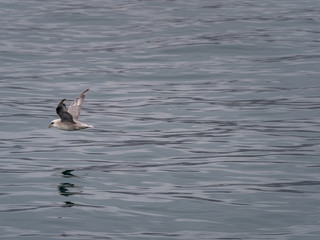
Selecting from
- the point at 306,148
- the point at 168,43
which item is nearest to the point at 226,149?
the point at 306,148

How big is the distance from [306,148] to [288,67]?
1121 centimetres

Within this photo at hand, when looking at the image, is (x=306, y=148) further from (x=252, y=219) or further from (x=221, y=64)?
(x=221, y=64)

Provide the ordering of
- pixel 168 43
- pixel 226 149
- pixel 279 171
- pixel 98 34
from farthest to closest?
pixel 98 34 < pixel 168 43 < pixel 226 149 < pixel 279 171

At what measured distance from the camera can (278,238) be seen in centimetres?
1702

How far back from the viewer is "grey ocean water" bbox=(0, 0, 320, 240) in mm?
18219

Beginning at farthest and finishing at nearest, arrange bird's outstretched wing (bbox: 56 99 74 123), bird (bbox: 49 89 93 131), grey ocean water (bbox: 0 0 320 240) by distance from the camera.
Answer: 1. bird (bbox: 49 89 93 131)
2. bird's outstretched wing (bbox: 56 99 74 123)
3. grey ocean water (bbox: 0 0 320 240)

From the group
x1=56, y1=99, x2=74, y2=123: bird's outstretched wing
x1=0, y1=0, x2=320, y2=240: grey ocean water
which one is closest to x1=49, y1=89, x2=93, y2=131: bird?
x1=56, y1=99, x2=74, y2=123: bird's outstretched wing

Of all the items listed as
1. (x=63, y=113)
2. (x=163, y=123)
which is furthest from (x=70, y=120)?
(x=163, y=123)

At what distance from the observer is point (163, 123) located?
2681cm

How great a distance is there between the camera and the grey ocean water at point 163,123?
59.8 feet

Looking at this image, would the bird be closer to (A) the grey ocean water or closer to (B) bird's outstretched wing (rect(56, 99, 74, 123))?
(B) bird's outstretched wing (rect(56, 99, 74, 123))

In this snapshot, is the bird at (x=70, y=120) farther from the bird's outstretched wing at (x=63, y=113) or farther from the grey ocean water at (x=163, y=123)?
the grey ocean water at (x=163, y=123)

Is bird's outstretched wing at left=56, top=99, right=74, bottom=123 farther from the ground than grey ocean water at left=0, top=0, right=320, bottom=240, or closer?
farther from the ground

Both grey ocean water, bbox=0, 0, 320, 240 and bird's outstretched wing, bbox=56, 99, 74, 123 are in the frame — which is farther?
bird's outstretched wing, bbox=56, 99, 74, 123
